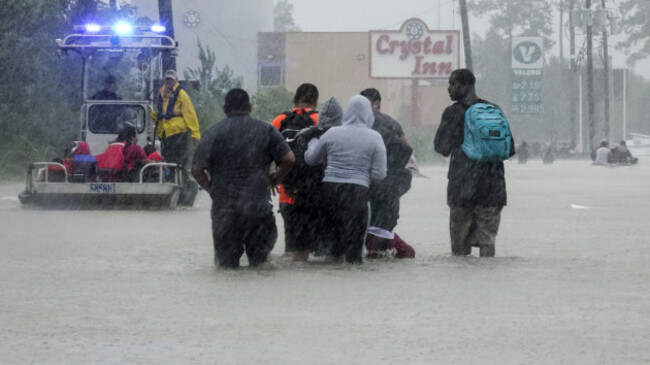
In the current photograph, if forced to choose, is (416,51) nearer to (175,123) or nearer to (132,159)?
(175,123)

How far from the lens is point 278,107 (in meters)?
58.1

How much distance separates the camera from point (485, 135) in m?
14.3

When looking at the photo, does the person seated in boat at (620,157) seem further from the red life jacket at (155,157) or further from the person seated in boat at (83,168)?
the person seated in boat at (83,168)

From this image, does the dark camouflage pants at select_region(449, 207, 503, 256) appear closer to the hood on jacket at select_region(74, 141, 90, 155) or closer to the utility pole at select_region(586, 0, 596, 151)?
the hood on jacket at select_region(74, 141, 90, 155)

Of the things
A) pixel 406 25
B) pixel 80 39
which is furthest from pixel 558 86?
pixel 80 39

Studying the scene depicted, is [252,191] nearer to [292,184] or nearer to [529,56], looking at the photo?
[292,184]

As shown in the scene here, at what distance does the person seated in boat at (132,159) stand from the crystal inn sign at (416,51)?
58.3 metres

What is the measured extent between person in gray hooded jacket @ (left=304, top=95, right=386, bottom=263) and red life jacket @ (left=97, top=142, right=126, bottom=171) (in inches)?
356

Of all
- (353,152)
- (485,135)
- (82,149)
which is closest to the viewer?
(353,152)

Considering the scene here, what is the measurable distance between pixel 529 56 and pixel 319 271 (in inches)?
3504

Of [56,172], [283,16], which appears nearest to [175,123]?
[56,172]

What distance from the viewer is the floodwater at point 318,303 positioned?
8578mm

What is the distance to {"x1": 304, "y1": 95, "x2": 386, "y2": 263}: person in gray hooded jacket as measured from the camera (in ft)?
44.5

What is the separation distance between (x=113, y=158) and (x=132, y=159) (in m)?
0.27
